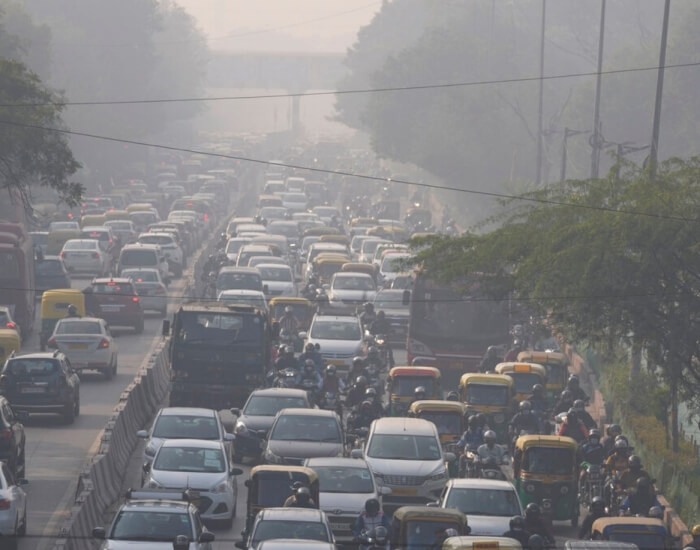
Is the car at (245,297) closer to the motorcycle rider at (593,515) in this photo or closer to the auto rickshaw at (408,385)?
the auto rickshaw at (408,385)

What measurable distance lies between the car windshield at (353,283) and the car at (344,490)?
26.1 meters

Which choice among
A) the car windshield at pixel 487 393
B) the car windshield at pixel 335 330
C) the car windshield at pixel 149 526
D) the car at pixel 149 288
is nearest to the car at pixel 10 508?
the car windshield at pixel 149 526

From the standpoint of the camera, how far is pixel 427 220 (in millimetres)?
93500

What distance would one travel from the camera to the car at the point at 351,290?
A: 4866 centimetres

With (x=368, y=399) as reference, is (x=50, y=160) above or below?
above

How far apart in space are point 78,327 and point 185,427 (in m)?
11.3

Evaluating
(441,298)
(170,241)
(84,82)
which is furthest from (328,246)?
(84,82)

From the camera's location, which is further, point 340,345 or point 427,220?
point 427,220

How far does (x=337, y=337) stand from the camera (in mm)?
39875

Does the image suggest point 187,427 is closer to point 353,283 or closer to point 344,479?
point 344,479

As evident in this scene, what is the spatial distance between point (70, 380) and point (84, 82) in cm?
9143

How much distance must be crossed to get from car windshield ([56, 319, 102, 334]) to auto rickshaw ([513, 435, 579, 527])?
1477 cm

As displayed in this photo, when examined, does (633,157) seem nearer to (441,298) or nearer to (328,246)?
(328,246)

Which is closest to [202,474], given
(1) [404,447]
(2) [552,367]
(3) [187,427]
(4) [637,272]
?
(3) [187,427]
